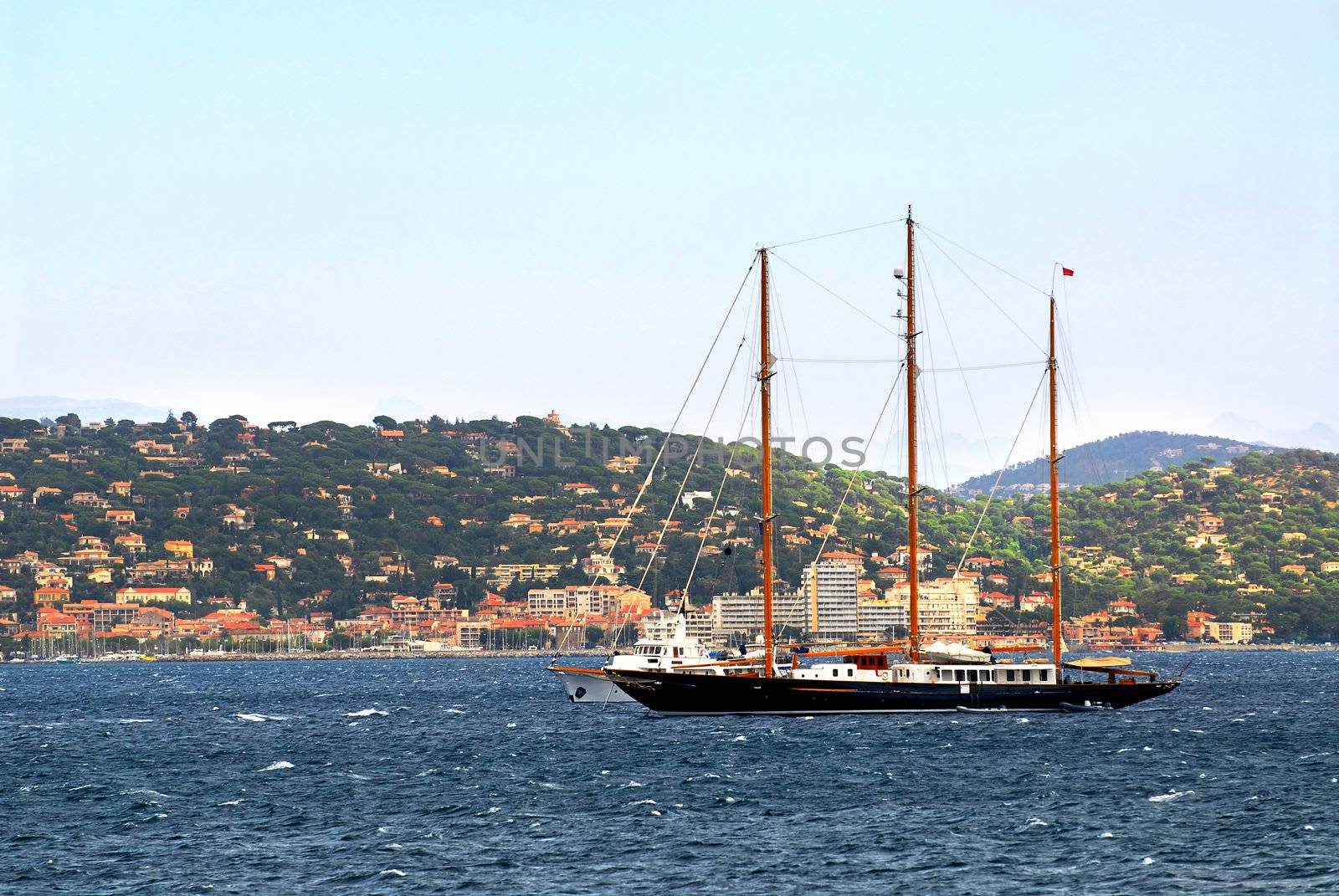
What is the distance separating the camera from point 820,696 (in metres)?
84.1

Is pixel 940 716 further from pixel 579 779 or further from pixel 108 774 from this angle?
pixel 108 774

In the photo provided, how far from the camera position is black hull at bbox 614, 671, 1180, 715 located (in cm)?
8394

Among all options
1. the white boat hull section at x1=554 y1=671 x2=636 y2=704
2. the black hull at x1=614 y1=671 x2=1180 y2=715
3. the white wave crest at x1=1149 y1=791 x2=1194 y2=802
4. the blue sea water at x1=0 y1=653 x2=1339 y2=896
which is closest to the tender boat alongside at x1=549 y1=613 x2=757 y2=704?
the white boat hull section at x1=554 y1=671 x2=636 y2=704

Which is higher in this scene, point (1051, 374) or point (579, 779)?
point (1051, 374)

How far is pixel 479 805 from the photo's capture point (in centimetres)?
5553

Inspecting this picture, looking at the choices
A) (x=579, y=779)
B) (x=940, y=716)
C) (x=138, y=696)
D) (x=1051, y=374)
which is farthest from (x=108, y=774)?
(x=138, y=696)

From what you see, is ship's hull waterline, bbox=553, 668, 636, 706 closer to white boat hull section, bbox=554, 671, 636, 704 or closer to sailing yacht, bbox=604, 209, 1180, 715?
white boat hull section, bbox=554, 671, 636, 704

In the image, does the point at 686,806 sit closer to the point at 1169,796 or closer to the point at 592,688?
the point at 1169,796

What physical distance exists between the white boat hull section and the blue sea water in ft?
16.8

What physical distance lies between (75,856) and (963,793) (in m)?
27.3

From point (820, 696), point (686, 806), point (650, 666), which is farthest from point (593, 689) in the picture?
point (686, 806)

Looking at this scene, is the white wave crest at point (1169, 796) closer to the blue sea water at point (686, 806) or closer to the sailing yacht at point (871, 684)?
the blue sea water at point (686, 806)

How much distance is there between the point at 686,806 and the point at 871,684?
30.9 meters

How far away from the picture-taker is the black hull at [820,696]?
83.9 metres
